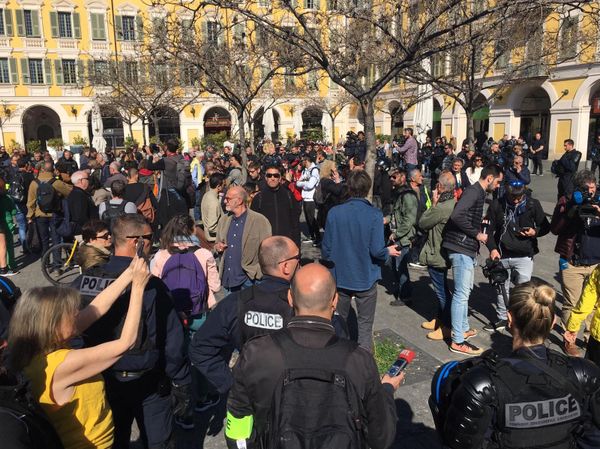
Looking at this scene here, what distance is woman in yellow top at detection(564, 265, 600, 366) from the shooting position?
363cm

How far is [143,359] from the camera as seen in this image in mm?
2785

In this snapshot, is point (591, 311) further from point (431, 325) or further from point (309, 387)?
point (309, 387)

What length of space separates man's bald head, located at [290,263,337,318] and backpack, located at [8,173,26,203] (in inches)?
402

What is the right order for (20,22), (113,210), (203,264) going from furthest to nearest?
(20,22), (113,210), (203,264)

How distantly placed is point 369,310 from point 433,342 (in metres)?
1.19

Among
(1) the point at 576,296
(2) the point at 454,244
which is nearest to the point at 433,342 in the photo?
(2) the point at 454,244

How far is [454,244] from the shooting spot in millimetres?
4973

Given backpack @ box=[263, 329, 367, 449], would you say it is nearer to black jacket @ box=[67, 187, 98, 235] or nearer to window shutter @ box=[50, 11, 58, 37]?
black jacket @ box=[67, 187, 98, 235]

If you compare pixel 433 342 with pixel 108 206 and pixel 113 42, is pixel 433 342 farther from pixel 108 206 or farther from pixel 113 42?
pixel 113 42

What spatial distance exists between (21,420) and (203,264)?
2.40 m

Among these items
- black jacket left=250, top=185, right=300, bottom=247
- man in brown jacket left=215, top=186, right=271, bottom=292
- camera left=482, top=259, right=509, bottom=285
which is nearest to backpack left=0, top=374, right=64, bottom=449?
man in brown jacket left=215, top=186, right=271, bottom=292

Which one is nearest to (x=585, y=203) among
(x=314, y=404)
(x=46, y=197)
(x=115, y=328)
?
(x=314, y=404)

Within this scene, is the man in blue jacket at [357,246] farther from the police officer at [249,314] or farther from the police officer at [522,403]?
the police officer at [522,403]

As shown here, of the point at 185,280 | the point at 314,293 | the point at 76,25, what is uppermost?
the point at 76,25
